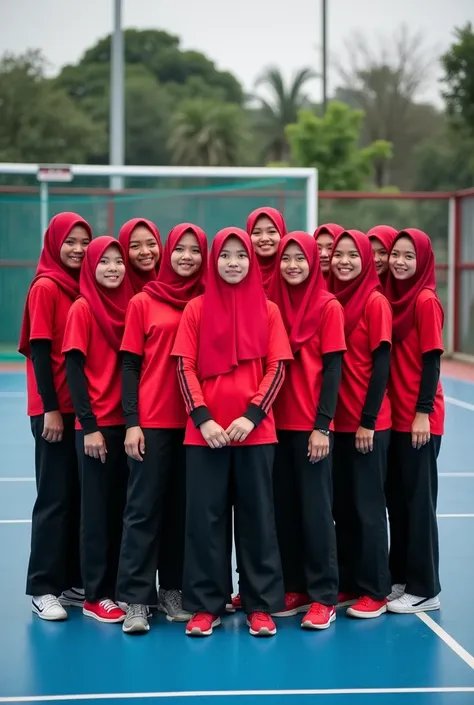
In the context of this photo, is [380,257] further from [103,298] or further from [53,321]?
[53,321]

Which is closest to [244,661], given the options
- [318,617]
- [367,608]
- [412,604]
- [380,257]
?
[318,617]

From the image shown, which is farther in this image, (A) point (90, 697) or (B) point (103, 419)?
(B) point (103, 419)

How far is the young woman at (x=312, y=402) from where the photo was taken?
177 inches

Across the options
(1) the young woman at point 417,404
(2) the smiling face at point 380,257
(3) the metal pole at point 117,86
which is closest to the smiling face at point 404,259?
(1) the young woman at point 417,404

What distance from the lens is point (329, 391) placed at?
4469 millimetres

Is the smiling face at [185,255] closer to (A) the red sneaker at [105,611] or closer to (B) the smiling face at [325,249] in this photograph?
(B) the smiling face at [325,249]

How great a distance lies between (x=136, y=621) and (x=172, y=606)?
10.5 inches

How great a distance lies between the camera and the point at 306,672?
4012 millimetres

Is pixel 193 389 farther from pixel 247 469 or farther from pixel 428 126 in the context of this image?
pixel 428 126

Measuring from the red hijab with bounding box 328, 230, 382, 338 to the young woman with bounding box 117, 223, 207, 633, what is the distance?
2.28ft

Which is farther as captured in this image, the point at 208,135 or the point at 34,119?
the point at 208,135

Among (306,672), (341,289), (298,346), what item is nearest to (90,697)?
(306,672)

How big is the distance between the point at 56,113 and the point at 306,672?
3800 cm

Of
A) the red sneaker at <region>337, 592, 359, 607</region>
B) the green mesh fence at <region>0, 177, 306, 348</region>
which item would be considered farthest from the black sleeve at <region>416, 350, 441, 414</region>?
the green mesh fence at <region>0, 177, 306, 348</region>
